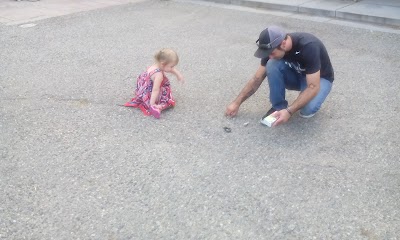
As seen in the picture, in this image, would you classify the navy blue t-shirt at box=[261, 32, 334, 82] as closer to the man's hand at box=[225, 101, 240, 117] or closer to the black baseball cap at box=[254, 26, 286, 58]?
the black baseball cap at box=[254, 26, 286, 58]

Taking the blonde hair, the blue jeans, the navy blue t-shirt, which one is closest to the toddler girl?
the blonde hair

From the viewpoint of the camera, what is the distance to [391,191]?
293 centimetres

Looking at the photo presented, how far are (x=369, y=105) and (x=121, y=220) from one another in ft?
9.08

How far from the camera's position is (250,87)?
12.5ft

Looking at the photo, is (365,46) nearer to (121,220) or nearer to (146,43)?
(146,43)

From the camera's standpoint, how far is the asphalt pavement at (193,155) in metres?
2.68

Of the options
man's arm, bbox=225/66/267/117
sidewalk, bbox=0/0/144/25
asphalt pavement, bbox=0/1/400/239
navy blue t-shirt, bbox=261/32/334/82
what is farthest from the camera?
sidewalk, bbox=0/0/144/25

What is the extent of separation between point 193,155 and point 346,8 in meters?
5.88

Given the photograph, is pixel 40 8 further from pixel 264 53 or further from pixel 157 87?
pixel 264 53

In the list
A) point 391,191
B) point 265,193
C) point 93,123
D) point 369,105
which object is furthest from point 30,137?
point 369,105

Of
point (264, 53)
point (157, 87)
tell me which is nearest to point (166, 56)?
point (157, 87)

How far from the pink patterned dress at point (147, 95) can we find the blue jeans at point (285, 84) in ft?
3.35

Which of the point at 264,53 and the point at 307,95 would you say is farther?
the point at 307,95

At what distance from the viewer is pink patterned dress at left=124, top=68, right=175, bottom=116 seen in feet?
13.5
